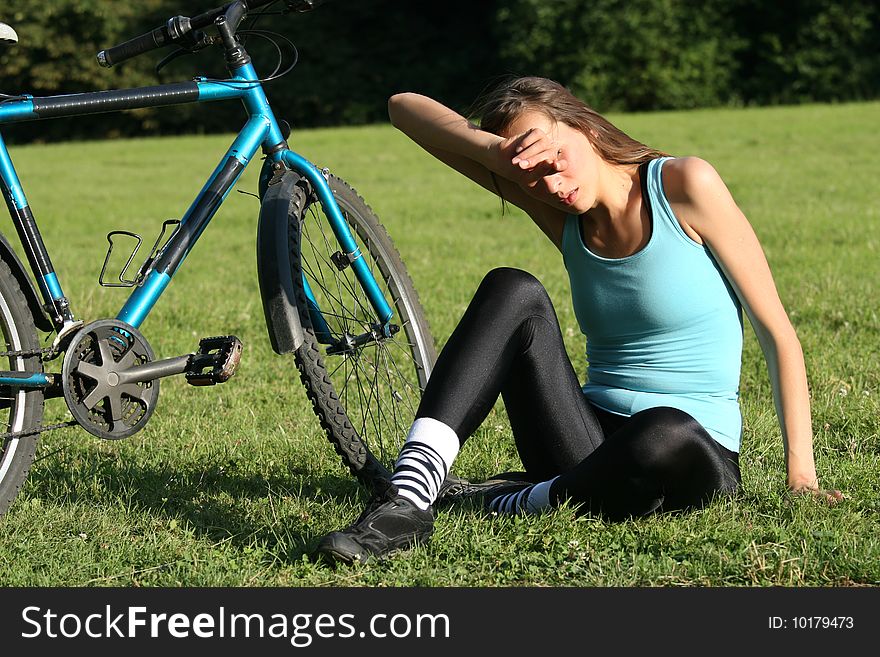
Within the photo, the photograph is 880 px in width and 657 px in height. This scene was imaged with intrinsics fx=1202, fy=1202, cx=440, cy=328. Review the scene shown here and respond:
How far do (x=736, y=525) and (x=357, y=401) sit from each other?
68.5 inches

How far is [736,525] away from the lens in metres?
3.29

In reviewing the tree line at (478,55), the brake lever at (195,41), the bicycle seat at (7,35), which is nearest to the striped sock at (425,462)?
the brake lever at (195,41)

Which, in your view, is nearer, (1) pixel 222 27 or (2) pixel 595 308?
(2) pixel 595 308

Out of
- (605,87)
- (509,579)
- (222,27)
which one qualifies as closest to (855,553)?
(509,579)

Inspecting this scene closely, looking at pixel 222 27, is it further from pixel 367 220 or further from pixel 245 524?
pixel 245 524

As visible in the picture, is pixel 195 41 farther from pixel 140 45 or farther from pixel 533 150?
pixel 533 150

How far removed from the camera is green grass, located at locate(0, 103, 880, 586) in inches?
122

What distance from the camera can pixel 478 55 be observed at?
3102cm

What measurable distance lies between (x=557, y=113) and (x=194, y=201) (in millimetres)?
1147

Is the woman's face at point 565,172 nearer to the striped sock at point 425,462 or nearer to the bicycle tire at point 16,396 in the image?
the striped sock at point 425,462

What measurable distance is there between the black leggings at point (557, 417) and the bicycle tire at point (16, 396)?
1121 millimetres

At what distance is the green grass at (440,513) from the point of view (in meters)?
3.11

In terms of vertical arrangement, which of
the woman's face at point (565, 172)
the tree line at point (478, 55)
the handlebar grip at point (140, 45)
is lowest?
the woman's face at point (565, 172)

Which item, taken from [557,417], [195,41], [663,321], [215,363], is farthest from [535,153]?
[195,41]
